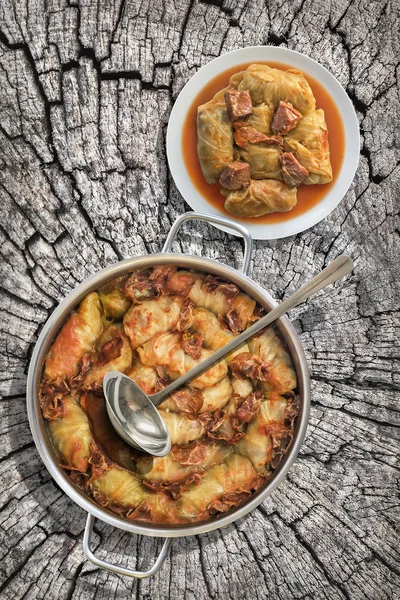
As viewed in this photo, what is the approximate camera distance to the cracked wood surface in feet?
8.23

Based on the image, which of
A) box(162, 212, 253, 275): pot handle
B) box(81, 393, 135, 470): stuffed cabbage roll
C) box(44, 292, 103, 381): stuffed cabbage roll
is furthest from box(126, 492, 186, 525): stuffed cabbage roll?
box(162, 212, 253, 275): pot handle

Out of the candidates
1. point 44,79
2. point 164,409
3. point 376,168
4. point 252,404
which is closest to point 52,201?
point 44,79

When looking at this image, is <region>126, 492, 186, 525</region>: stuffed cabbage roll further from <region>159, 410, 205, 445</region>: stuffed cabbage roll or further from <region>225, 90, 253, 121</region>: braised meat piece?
<region>225, 90, 253, 121</region>: braised meat piece

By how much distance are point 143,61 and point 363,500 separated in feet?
6.53

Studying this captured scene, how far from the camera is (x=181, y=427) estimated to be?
2.30 m

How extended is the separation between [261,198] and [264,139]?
0.23 metres

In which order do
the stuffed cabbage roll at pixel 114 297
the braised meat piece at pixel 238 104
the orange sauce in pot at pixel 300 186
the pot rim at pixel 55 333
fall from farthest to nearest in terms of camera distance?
the orange sauce in pot at pixel 300 186 < the braised meat piece at pixel 238 104 < the stuffed cabbage roll at pixel 114 297 < the pot rim at pixel 55 333

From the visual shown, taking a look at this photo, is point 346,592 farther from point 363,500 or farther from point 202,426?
point 202,426

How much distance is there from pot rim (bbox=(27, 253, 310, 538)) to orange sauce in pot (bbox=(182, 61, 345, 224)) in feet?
1.24

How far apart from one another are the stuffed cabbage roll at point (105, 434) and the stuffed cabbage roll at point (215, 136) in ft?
3.28

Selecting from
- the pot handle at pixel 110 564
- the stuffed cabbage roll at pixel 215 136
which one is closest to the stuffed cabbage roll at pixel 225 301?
the stuffed cabbage roll at pixel 215 136

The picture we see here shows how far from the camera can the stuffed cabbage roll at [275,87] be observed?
8.07 ft

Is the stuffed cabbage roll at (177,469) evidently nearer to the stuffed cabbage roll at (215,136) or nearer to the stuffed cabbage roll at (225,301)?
the stuffed cabbage roll at (225,301)

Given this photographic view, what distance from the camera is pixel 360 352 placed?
103 inches
